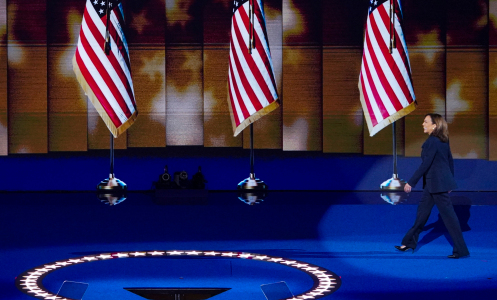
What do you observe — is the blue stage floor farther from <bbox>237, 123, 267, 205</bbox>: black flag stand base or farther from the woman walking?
<bbox>237, 123, 267, 205</bbox>: black flag stand base

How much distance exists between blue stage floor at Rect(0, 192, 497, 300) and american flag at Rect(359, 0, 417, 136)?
0.96 m

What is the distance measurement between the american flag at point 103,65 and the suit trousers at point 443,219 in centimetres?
329

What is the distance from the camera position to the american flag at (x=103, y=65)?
25.2 feet

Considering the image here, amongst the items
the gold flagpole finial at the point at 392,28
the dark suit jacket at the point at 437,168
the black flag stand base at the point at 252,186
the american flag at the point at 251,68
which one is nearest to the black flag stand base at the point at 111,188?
the black flag stand base at the point at 252,186

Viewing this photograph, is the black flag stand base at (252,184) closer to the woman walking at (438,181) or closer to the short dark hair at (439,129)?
the woman walking at (438,181)

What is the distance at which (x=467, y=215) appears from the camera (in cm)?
650

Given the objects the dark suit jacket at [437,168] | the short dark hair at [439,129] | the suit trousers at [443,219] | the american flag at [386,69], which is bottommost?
the suit trousers at [443,219]

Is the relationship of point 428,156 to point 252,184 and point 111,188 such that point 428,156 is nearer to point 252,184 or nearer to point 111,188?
point 252,184

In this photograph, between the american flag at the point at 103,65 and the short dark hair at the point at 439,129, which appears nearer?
the short dark hair at the point at 439,129

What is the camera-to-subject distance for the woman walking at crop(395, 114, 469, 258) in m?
5.66

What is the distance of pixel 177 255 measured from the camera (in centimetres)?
557

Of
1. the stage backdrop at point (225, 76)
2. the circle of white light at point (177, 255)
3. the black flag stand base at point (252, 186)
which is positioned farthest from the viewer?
the stage backdrop at point (225, 76)

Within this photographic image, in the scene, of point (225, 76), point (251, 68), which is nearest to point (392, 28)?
point (251, 68)

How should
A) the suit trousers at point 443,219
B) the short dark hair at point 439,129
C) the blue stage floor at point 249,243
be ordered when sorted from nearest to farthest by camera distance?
the blue stage floor at point 249,243 → the suit trousers at point 443,219 → the short dark hair at point 439,129
